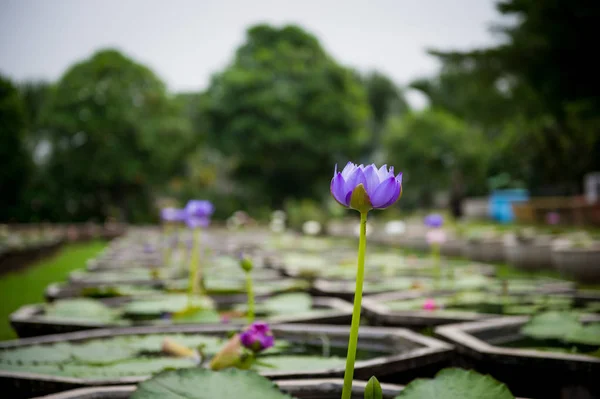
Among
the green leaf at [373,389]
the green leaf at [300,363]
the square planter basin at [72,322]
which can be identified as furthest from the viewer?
the square planter basin at [72,322]

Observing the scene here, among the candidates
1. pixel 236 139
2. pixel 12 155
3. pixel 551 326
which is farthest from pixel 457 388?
pixel 12 155

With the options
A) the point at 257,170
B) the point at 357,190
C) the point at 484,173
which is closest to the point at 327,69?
the point at 257,170

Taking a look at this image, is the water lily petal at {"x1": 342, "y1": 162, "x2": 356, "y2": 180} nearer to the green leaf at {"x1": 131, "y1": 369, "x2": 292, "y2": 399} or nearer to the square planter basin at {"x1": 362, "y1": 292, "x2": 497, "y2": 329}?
the green leaf at {"x1": 131, "y1": 369, "x2": 292, "y2": 399}

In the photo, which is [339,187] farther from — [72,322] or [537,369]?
[72,322]

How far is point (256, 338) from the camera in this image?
4.00 feet

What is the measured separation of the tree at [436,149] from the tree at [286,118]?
9.66 ft

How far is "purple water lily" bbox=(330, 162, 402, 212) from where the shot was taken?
762mm

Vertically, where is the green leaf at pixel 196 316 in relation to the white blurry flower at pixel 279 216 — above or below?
below

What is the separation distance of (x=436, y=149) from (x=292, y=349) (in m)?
20.6

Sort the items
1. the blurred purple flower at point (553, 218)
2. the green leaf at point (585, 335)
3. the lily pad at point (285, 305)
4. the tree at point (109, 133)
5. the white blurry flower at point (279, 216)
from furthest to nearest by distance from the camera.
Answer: the tree at point (109, 133)
the white blurry flower at point (279, 216)
the blurred purple flower at point (553, 218)
the lily pad at point (285, 305)
the green leaf at point (585, 335)

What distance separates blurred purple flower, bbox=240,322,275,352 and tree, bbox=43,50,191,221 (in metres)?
18.3

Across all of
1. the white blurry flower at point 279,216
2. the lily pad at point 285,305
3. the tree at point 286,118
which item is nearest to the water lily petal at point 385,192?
the lily pad at point 285,305

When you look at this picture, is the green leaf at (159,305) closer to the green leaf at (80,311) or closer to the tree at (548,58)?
the green leaf at (80,311)

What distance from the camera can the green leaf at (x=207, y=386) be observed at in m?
0.78
